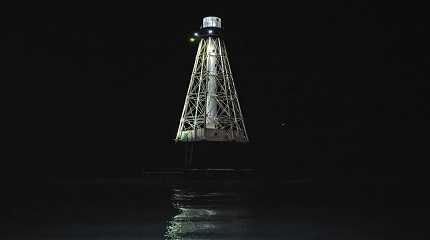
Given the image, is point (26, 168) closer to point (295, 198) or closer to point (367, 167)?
point (295, 198)

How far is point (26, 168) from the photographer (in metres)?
34.9

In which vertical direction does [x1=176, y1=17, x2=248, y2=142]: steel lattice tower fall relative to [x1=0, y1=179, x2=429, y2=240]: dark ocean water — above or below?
above

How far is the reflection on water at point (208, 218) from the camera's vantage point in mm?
10711

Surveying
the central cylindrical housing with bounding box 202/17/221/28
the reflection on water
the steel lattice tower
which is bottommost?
the reflection on water

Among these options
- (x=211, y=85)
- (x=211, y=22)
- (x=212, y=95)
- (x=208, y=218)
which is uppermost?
(x=211, y=22)

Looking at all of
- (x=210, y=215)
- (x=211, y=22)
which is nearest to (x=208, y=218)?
(x=210, y=215)

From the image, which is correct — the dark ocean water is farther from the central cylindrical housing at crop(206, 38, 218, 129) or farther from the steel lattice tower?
the central cylindrical housing at crop(206, 38, 218, 129)

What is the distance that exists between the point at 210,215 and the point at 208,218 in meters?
0.64

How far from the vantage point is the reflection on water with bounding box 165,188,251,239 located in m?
10.7

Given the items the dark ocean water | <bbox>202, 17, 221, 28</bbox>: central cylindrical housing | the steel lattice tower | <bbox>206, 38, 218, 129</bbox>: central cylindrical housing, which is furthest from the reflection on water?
<bbox>202, 17, 221, 28</bbox>: central cylindrical housing

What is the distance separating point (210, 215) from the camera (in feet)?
45.4

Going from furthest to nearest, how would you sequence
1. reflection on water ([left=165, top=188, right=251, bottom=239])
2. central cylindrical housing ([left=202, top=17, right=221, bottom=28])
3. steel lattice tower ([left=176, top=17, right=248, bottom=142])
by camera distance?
central cylindrical housing ([left=202, top=17, right=221, bottom=28]) < steel lattice tower ([left=176, top=17, right=248, bottom=142]) < reflection on water ([left=165, top=188, right=251, bottom=239])

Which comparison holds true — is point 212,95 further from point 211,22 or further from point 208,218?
point 208,218

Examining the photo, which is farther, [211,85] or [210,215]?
[211,85]
